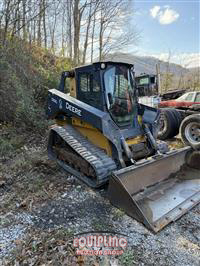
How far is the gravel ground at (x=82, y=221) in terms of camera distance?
2.13 m

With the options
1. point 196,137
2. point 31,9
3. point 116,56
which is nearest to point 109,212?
point 196,137

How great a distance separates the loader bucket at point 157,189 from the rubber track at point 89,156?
0.28m

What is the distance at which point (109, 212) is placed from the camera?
2816mm

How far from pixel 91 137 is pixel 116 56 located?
1326 cm

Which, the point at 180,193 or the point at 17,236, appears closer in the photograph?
the point at 17,236

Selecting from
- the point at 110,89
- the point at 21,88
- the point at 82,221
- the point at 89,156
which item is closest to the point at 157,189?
the point at 89,156

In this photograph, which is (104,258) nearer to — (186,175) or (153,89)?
(186,175)

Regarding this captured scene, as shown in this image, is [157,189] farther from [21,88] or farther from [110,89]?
[21,88]

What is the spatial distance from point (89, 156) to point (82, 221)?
3.30 ft

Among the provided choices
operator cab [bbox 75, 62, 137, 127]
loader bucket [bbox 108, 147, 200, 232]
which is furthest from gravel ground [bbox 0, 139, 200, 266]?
operator cab [bbox 75, 62, 137, 127]

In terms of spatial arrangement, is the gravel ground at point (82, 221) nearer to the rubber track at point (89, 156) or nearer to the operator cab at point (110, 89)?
the rubber track at point (89, 156)

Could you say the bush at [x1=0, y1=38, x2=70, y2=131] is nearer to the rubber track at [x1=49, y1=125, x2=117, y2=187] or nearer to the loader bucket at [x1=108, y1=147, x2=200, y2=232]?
the rubber track at [x1=49, y1=125, x2=117, y2=187]

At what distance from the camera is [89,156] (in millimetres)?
3277

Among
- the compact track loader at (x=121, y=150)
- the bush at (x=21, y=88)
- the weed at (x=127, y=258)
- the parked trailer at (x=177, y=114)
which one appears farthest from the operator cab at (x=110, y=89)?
the parked trailer at (x=177, y=114)
